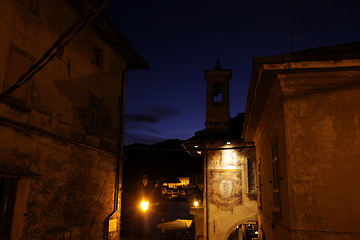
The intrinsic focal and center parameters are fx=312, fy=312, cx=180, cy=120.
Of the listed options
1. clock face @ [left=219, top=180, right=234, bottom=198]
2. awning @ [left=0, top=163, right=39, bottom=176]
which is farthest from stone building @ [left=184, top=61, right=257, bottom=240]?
awning @ [left=0, top=163, right=39, bottom=176]

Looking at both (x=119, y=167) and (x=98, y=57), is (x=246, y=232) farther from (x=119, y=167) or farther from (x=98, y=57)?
(x=98, y=57)

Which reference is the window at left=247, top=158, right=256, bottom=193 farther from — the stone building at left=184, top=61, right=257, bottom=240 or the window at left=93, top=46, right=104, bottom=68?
the window at left=93, top=46, right=104, bottom=68

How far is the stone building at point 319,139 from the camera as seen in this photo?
5.40m

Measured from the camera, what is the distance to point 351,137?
5.63 metres

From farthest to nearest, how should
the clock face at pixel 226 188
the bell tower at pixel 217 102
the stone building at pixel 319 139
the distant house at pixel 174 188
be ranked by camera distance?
the distant house at pixel 174 188 → the bell tower at pixel 217 102 → the clock face at pixel 226 188 → the stone building at pixel 319 139

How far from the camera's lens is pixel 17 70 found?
7875 millimetres

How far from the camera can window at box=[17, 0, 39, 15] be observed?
8219 mm

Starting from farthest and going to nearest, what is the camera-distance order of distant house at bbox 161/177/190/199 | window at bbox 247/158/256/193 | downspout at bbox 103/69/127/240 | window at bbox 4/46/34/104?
distant house at bbox 161/177/190/199 < window at bbox 247/158/256/193 < downspout at bbox 103/69/127/240 < window at bbox 4/46/34/104

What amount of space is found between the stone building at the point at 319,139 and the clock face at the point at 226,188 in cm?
1190

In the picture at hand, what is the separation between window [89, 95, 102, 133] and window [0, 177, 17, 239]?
390cm

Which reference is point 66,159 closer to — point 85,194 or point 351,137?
point 85,194

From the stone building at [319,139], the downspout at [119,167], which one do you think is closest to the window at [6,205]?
the downspout at [119,167]

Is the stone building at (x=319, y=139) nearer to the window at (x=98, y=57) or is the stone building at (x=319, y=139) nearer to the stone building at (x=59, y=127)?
the stone building at (x=59, y=127)

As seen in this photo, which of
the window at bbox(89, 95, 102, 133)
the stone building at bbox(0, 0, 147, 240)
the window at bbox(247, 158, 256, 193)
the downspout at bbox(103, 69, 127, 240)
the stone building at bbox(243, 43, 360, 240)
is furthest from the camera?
the window at bbox(247, 158, 256, 193)
